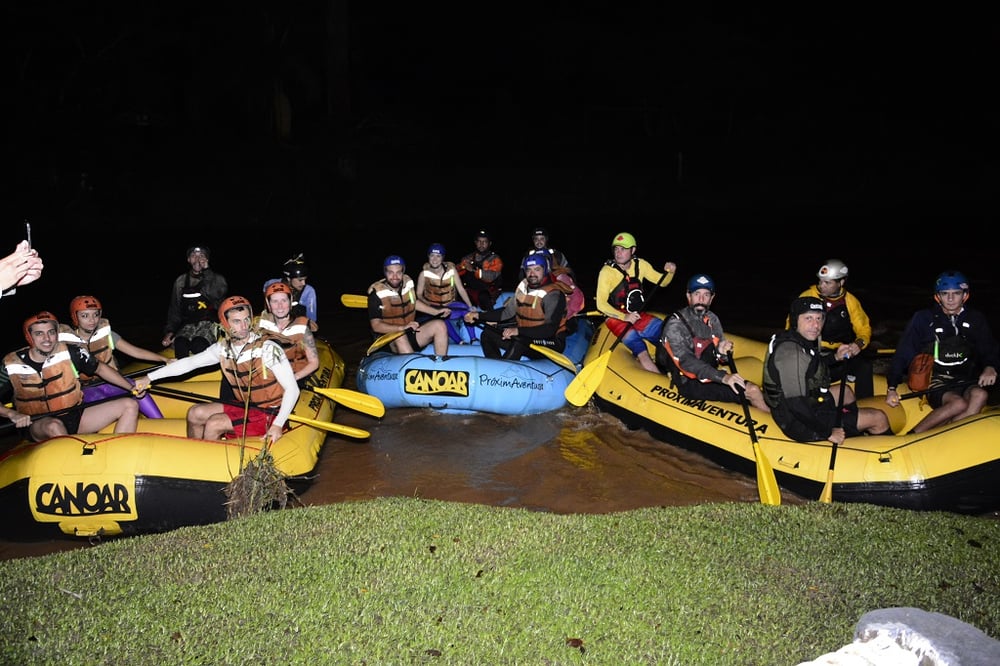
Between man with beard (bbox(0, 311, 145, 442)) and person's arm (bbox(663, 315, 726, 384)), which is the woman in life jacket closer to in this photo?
person's arm (bbox(663, 315, 726, 384))

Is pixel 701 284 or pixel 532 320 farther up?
pixel 701 284

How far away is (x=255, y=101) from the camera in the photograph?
25016 millimetres

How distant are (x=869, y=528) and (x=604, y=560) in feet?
4.68

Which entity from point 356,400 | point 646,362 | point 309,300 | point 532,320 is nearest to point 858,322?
point 646,362

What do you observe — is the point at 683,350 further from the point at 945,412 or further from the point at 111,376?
the point at 111,376

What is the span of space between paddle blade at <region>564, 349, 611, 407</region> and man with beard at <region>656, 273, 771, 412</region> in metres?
0.68

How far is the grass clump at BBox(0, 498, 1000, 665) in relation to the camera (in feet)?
11.4

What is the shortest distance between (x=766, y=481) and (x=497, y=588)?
2.36 metres

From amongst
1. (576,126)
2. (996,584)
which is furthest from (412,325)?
(576,126)

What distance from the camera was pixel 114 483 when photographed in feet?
17.3

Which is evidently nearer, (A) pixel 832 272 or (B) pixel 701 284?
(B) pixel 701 284

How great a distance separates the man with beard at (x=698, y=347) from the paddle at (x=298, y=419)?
7.66ft

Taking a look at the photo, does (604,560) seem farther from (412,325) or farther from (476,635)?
(412,325)

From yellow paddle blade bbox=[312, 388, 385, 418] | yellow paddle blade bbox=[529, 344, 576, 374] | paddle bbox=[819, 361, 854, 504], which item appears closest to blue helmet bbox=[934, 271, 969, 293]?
paddle bbox=[819, 361, 854, 504]
